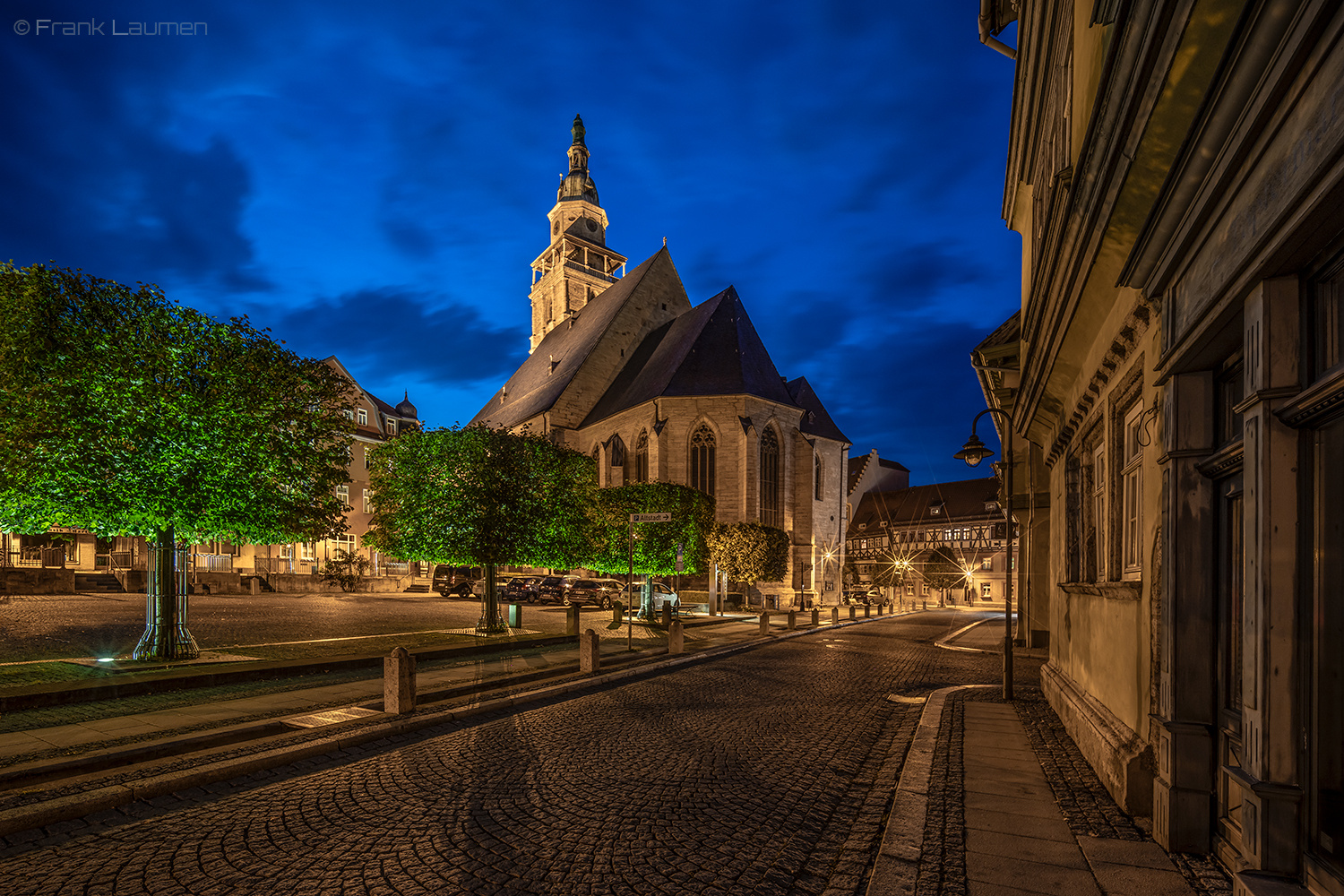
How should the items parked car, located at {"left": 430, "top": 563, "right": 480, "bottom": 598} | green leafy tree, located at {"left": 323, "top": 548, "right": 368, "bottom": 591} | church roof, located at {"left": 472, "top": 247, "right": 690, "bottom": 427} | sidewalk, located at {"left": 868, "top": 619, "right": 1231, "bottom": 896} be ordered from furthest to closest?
church roof, located at {"left": 472, "top": 247, "right": 690, "bottom": 427}, green leafy tree, located at {"left": 323, "top": 548, "right": 368, "bottom": 591}, parked car, located at {"left": 430, "top": 563, "right": 480, "bottom": 598}, sidewalk, located at {"left": 868, "top": 619, "right": 1231, "bottom": 896}

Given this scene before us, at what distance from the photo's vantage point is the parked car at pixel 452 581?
133 feet

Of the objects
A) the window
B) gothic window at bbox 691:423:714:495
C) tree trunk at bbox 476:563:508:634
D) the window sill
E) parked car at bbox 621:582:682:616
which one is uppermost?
gothic window at bbox 691:423:714:495

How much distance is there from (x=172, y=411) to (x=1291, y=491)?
1319 cm

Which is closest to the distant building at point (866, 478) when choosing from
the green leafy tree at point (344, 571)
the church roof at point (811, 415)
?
the church roof at point (811, 415)

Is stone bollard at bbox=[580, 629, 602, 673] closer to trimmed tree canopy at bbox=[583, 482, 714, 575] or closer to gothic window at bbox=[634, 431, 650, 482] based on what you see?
trimmed tree canopy at bbox=[583, 482, 714, 575]

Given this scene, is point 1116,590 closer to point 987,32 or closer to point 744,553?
point 987,32

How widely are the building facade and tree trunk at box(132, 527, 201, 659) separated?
13066 millimetres

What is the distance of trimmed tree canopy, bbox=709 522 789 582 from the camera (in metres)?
34.8

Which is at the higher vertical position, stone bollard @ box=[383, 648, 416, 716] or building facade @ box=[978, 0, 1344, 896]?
building facade @ box=[978, 0, 1344, 896]

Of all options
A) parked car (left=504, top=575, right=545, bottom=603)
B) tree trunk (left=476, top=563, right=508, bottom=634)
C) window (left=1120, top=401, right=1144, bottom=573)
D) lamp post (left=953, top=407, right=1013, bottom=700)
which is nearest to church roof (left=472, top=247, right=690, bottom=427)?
parked car (left=504, top=575, right=545, bottom=603)

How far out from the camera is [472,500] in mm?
18344

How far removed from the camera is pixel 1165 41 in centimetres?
331

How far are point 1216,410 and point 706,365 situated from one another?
4056cm

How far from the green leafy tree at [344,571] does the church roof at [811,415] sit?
28.0 metres
